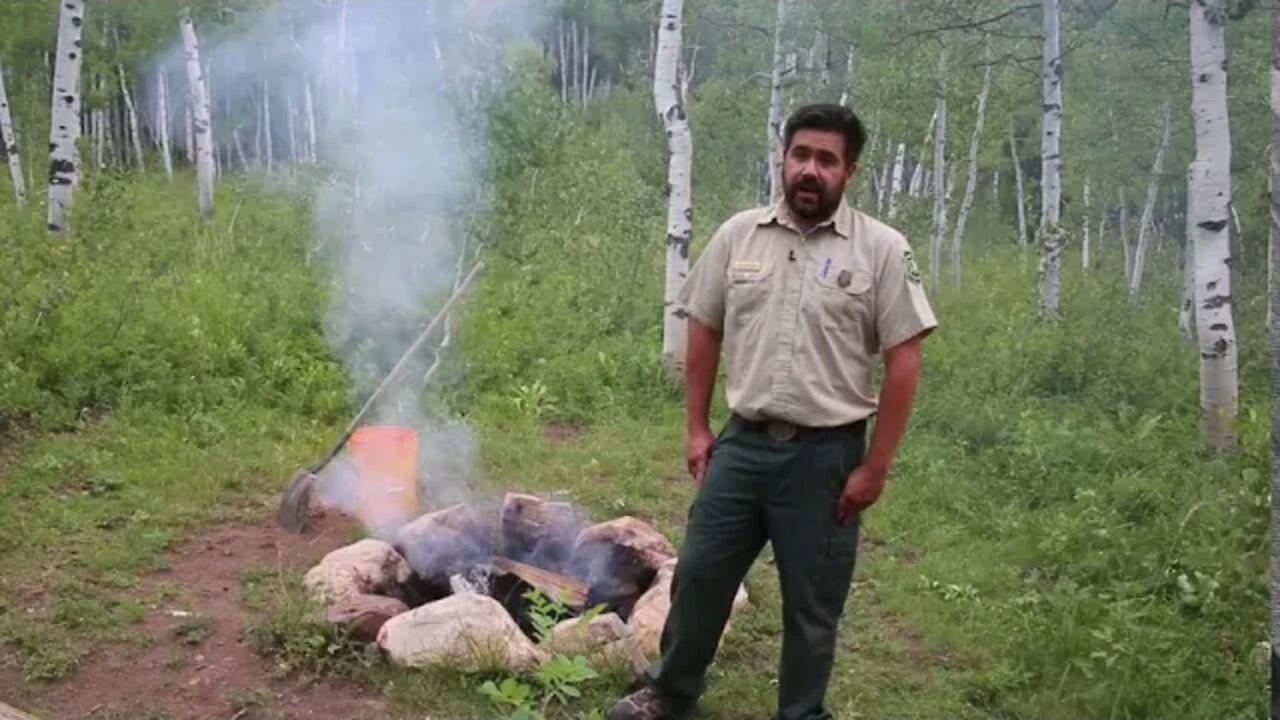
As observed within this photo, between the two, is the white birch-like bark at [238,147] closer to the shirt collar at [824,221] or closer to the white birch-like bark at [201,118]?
the white birch-like bark at [201,118]

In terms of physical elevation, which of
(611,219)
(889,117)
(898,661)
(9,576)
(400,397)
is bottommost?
(898,661)

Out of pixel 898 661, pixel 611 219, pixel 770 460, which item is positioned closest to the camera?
pixel 770 460

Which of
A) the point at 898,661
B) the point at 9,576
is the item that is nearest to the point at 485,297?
the point at 9,576

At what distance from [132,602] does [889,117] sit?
1274 cm

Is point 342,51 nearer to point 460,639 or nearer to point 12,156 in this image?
point 12,156

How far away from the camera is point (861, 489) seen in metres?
2.95

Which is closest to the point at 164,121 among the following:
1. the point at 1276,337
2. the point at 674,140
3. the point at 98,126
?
the point at 98,126

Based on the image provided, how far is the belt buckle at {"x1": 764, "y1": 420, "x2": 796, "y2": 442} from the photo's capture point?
2.99 metres

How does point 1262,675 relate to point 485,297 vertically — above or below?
below

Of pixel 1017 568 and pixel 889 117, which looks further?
pixel 889 117

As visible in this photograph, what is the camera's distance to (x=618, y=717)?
3.36 meters

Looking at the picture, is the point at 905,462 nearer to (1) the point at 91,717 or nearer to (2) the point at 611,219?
(1) the point at 91,717

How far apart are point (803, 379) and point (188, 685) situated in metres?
2.41

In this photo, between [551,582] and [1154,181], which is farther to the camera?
[1154,181]
